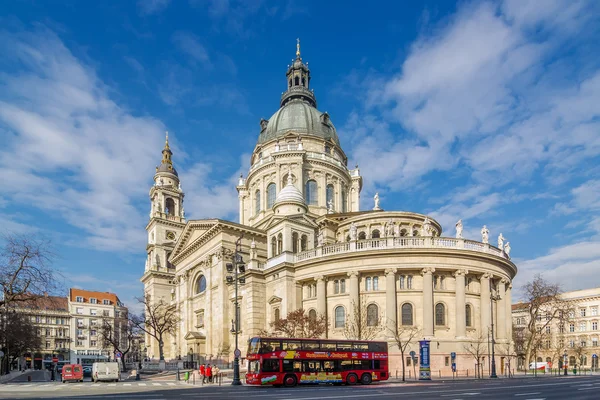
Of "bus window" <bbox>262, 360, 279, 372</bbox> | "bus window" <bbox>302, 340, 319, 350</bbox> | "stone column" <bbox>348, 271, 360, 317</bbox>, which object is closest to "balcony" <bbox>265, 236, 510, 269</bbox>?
"stone column" <bbox>348, 271, 360, 317</bbox>

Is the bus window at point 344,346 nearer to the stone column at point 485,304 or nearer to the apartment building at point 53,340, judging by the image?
the stone column at point 485,304

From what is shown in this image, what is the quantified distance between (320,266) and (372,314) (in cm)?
723

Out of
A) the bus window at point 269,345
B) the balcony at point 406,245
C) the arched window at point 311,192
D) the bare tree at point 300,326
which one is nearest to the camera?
the bus window at point 269,345

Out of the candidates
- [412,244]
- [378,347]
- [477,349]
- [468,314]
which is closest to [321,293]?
[412,244]

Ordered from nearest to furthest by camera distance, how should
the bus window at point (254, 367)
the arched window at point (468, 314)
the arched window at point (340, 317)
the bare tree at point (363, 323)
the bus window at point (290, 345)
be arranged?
the bus window at point (254, 367)
the bus window at point (290, 345)
the bare tree at point (363, 323)
the arched window at point (468, 314)
the arched window at point (340, 317)

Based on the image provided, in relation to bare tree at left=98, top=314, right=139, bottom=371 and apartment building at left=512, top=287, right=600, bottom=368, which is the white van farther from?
apartment building at left=512, top=287, right=600, bottom=368

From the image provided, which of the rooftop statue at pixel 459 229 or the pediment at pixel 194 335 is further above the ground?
the rooftop statue at pixel 459 229

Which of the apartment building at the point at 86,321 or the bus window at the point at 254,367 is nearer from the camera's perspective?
the bus window at the point at 254,367

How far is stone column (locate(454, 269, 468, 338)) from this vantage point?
1858 inches

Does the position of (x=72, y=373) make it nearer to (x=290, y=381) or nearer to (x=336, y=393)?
(x=290, y=381)

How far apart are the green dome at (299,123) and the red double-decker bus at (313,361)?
48.6 metres

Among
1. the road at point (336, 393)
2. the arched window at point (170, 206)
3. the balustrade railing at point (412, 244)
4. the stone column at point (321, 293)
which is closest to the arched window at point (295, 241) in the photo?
the balustrade railing at point (412, 244)

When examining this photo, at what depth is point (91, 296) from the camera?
436 ft

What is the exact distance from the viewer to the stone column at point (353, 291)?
4922 centimetres
